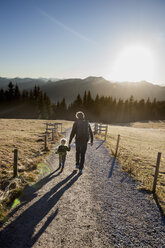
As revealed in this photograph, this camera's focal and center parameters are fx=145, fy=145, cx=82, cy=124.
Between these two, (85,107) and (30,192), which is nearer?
(30,192)

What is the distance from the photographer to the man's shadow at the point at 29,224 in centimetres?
342

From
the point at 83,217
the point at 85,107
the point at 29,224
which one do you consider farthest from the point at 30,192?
the point at 85,107

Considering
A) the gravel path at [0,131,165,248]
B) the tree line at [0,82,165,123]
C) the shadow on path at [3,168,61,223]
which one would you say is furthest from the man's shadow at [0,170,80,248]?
the tree line at [0,82,165,123]

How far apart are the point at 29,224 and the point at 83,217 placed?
154 cm

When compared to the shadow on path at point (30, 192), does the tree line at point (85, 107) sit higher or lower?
higher

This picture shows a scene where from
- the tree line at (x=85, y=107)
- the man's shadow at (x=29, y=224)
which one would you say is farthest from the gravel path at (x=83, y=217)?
the tree line at (x=85, y=107)

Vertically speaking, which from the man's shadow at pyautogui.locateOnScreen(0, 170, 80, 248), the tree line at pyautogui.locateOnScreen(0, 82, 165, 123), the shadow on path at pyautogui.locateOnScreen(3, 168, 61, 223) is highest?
the tree line at pyautogui.locateOnScreen(0, 82, 165, 123)

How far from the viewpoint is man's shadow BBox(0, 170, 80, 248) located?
342 centimetres

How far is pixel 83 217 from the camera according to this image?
173 inches

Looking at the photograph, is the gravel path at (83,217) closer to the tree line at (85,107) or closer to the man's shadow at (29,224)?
the man's shadow at (29,224)

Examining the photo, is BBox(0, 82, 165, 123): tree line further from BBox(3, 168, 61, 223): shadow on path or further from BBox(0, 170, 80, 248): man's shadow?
BBox(0, 170, 80, 248): man's shadow

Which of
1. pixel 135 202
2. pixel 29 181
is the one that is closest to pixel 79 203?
pixel 135 202

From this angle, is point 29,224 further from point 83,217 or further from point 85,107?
point 85,107

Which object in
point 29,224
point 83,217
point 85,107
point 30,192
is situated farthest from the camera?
point 85,107
